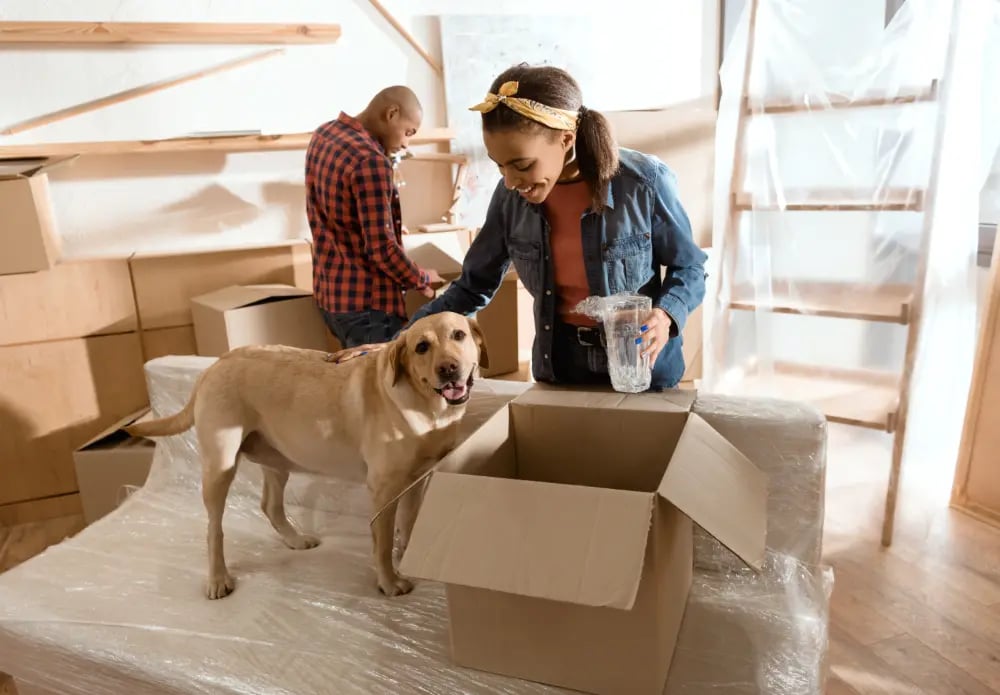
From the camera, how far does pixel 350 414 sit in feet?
4.13

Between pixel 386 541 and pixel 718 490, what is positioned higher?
pixel 718 490

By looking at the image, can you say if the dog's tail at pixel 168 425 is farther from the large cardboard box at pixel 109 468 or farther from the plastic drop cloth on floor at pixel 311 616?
the large cardboard box at pixel 109 468

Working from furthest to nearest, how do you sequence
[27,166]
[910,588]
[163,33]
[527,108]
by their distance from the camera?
[163,33], [27,166], [910,588], [527,108]

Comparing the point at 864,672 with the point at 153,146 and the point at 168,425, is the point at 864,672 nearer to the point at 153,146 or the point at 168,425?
the point at 168,425

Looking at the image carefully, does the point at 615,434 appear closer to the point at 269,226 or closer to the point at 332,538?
the point at 332,538

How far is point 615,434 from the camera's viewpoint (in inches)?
46.3

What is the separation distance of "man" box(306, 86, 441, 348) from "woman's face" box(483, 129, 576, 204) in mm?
910

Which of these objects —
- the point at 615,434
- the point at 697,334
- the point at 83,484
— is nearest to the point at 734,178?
the point at 697,334

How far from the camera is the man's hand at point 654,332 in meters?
1.16

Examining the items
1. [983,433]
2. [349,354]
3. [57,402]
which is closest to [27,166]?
[57,402]

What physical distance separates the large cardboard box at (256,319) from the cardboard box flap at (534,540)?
1.55 metres

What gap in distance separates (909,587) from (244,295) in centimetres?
214

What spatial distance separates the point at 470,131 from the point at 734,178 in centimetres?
118

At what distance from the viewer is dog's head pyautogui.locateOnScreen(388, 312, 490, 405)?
1.15 metres
